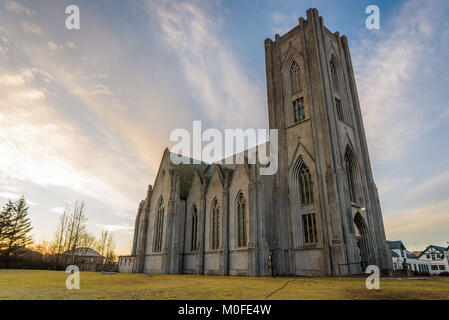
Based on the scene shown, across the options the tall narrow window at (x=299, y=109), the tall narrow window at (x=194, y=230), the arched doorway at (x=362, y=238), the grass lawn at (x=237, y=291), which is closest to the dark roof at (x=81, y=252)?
the tall narrow window at (x=194, y=230)

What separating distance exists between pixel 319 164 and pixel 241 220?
30.9 feet

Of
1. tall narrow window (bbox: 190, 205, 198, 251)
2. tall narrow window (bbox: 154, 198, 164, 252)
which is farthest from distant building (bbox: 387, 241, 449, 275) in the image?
tall narrow window (bbox: 154, 198, 164, 252)

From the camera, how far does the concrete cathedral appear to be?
22734mm

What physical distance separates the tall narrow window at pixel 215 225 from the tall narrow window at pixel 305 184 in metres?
9.69

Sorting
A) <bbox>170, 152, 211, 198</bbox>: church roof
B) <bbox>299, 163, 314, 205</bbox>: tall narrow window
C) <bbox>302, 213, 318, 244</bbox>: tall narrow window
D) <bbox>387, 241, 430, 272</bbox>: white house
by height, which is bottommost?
<bbox>387, 241, 430, 272</bbox>: white house

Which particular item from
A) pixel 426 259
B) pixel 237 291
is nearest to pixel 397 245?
pixel 426 259

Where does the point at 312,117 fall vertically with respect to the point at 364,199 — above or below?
above

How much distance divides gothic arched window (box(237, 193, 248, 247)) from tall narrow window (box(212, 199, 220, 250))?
3.46 m

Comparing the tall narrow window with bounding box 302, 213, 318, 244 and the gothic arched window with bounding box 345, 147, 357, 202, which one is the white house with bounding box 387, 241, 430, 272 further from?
the tall narrow window with bounding box 302, 213, 318, 244

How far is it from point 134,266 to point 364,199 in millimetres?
29488

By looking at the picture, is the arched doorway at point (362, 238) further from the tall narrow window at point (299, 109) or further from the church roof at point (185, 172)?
the church roof at point (185, 172)
